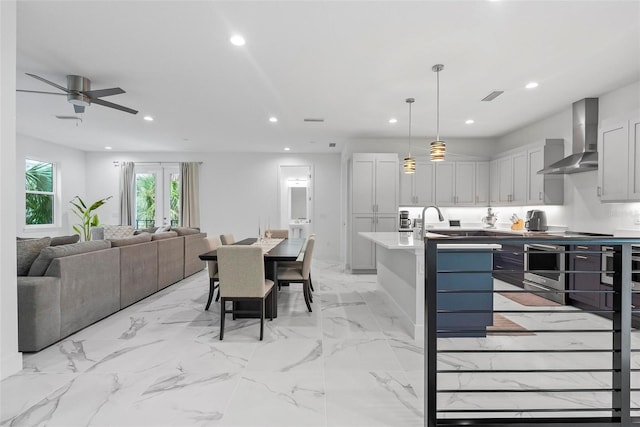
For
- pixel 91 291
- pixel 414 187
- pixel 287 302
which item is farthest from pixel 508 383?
pixel 414 187

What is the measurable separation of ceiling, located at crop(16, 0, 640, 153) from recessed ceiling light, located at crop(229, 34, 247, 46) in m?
0.08

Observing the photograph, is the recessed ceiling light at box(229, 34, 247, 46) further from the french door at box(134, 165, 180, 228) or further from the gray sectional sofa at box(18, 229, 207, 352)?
the french door at box(134, 165, 180, 228)

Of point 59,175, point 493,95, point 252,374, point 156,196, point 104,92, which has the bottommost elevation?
point 252,374

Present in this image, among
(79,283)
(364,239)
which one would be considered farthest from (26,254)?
(364,239)

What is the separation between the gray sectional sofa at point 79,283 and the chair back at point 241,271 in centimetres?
138

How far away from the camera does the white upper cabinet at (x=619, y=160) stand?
3.32 m

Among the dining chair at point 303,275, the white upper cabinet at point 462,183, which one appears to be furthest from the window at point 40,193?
the white upper cabinet at point 462,183

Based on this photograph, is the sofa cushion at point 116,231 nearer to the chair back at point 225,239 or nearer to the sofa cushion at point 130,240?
the sofa cushion at point 130,240

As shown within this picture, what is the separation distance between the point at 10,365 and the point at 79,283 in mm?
856

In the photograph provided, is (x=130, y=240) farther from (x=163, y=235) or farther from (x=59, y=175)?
(x=59, y=175)

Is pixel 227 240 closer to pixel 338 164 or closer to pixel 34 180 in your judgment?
pixel 338 164

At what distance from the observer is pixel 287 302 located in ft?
13.4

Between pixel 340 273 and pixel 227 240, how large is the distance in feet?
8.62

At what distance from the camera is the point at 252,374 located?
2.27m
